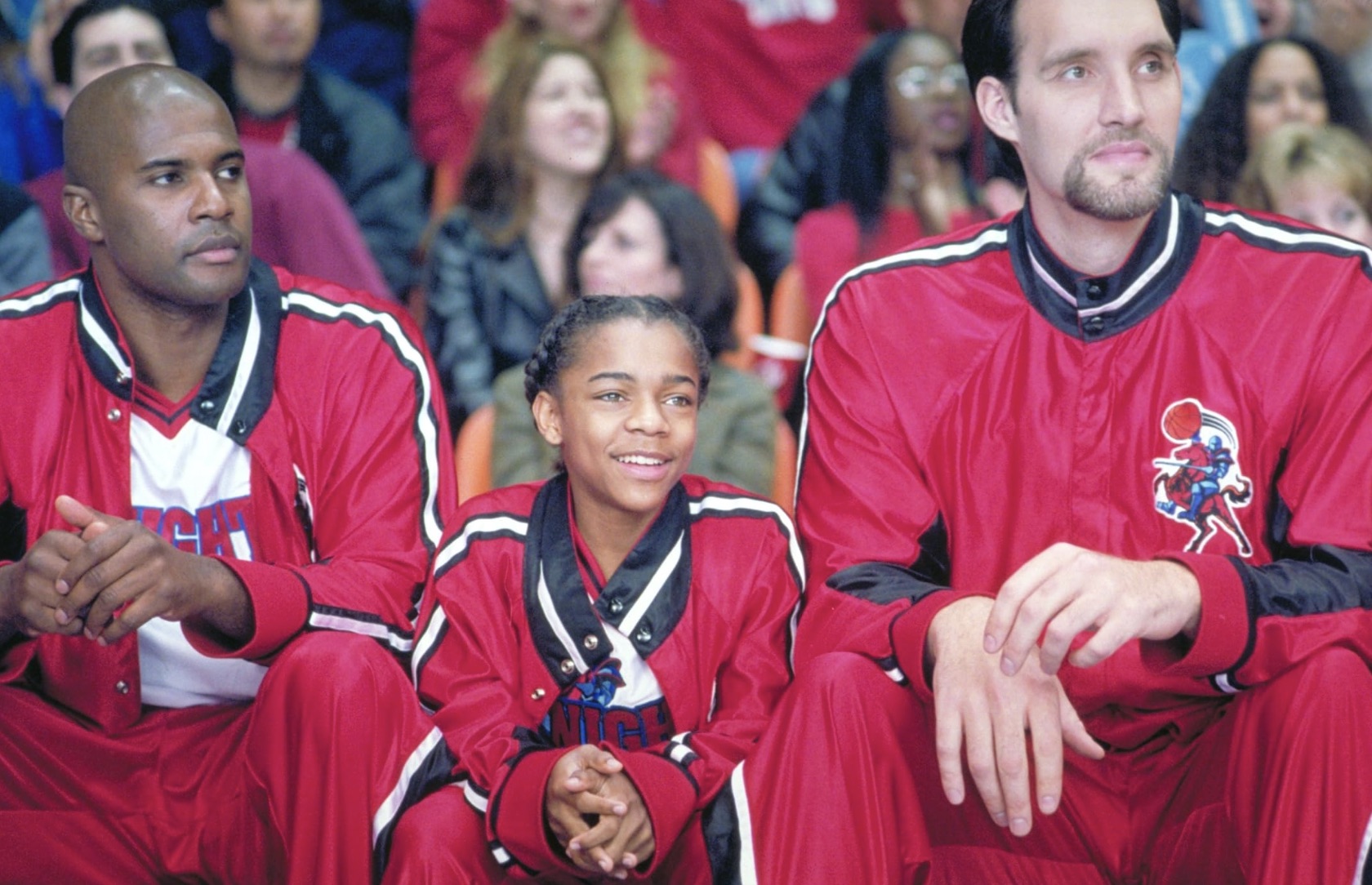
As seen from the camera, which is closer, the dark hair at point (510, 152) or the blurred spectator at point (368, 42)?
the dark hair at point (510, 152)

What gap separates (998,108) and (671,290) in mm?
1424

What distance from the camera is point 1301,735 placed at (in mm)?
2062

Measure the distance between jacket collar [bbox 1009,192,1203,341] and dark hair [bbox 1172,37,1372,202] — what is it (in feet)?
6.31

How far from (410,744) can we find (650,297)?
84 centimetres

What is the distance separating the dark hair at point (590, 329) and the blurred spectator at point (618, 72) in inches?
76.0

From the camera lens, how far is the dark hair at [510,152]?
4.49 meters

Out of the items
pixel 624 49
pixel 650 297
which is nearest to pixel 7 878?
pixel 650 297

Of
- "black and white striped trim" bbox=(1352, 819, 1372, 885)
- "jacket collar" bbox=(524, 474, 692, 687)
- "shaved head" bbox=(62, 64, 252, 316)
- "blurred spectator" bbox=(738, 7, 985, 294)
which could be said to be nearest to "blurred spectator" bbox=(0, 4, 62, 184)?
"blurred spectator" bbox=(738, 7, 985, 294)

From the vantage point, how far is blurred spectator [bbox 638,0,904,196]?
515cm

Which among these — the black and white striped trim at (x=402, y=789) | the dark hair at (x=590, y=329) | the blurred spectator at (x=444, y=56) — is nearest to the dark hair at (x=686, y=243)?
the blurred spectator at (x=444, y=56)

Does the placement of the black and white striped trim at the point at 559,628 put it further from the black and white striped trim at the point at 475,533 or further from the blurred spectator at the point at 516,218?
the blurred spectator at the point at 516,218

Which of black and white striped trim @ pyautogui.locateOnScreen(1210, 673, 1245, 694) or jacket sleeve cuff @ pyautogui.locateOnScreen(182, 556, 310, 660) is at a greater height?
jacket sleeve cuff @ pyautogui.locateOnScreen(182, 556, 310, 660)

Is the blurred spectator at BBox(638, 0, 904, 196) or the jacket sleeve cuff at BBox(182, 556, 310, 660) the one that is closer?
the jacket sleeve cuff at BBox(182, 556, 310, 660)

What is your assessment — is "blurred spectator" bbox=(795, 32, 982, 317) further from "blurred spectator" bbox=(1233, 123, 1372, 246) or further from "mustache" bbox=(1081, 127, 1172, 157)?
"mustache" bbox=(1081, 127, 1172, 157)
